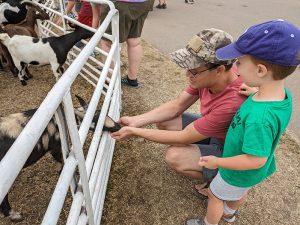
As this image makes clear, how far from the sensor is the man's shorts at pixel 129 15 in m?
3.82

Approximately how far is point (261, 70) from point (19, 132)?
165 centimetres

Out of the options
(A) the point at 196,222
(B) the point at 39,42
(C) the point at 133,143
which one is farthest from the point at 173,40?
(A) the point at 196,222

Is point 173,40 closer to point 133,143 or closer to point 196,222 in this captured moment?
point 133,143

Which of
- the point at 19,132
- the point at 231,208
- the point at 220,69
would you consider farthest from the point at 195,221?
the point at 19,132

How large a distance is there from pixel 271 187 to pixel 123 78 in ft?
8.19

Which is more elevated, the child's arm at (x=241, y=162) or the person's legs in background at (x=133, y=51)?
the child's arm at (x=241, y=162)

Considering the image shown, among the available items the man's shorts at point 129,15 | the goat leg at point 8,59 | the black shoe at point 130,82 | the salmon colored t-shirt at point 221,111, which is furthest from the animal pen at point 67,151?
the goat leg at point 8,59

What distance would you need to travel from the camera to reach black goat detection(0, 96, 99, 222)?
7.62 ft

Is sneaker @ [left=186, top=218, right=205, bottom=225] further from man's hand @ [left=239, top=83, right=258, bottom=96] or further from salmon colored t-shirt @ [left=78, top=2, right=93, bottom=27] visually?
salmon colored t-shirt @ [left=78, top=2, right=93, bottom=27]

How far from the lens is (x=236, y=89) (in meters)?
2.31

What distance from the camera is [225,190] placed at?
7.42 ft

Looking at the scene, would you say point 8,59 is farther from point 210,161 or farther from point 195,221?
point 210,161

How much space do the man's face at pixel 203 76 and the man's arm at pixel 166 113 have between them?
559 mm

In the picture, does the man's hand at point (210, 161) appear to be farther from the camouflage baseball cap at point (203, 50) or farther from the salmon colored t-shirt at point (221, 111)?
the camouflage baseball cap at point (203, 50)
